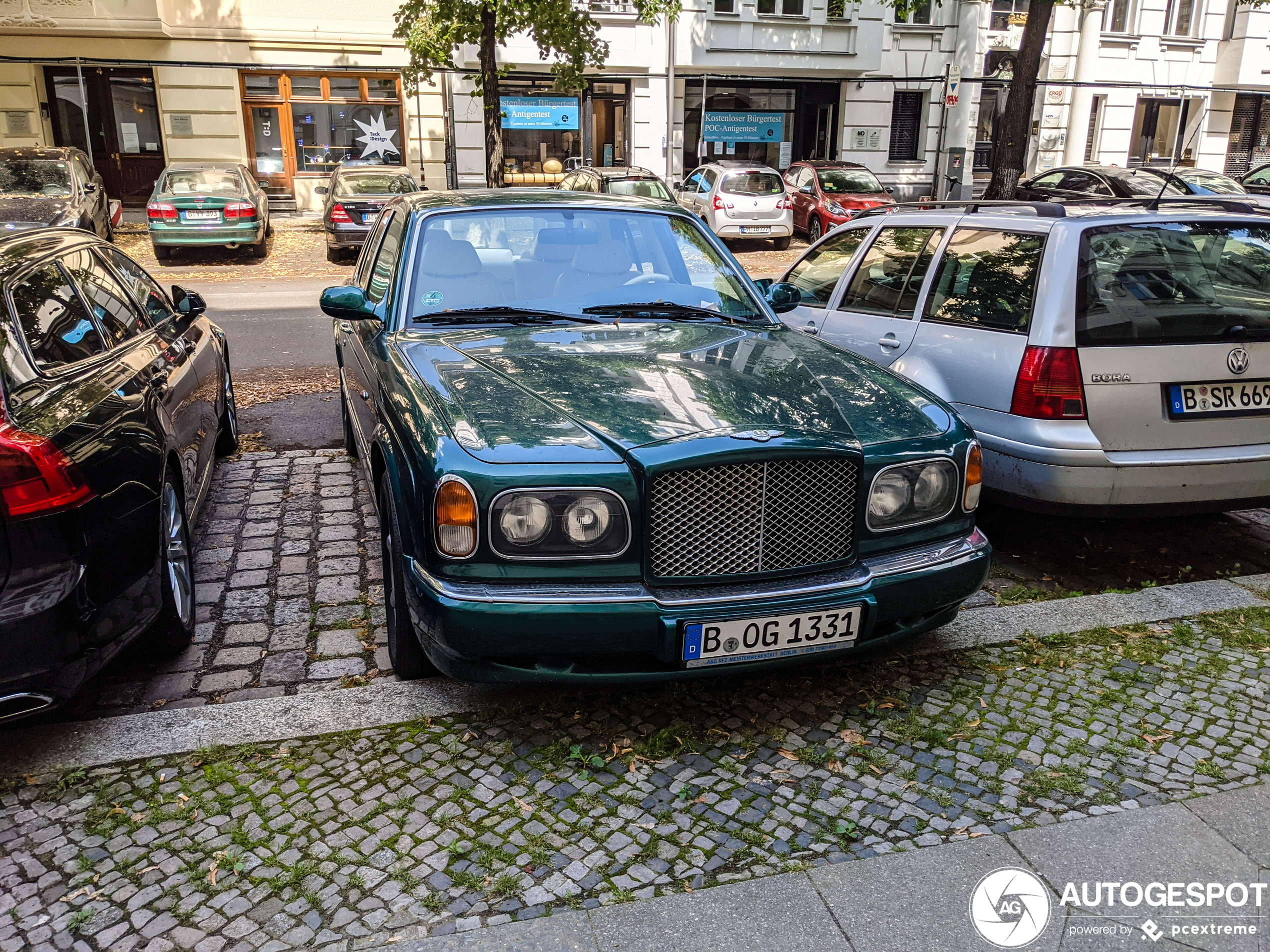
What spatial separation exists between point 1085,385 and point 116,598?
4.03 m

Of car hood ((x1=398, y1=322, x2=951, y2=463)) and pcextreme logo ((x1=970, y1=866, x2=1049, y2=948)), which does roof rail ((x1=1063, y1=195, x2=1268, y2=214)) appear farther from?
pcextreme logo ((x1=970, y1=866, x2=1049, y2=948))

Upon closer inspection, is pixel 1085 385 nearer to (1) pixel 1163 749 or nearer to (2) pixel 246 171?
(1) pixel 1163 749

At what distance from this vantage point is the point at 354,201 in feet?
58.3

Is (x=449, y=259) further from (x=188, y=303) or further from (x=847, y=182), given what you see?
(x=847, y=182)

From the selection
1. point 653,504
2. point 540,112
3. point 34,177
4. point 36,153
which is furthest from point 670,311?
point 540,112

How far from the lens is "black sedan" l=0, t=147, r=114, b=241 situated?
590 inches

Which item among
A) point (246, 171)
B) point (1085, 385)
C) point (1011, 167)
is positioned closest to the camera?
point (1085, 385)

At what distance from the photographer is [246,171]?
19656mm

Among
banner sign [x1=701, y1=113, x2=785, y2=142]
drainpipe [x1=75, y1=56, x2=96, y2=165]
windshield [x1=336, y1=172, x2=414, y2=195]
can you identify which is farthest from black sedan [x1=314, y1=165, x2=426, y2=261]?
banner sign [x1=701, y1=113, x2=785, y2=142]

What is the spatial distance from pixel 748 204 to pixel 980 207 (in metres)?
15.3

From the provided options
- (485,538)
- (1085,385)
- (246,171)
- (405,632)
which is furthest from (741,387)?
(246,171)

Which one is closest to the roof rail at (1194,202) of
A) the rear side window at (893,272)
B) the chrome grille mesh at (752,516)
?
the rear side window at (893,272)

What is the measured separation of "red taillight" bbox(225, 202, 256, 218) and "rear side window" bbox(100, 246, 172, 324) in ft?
43.0

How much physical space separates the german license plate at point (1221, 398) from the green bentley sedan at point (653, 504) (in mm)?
1470
